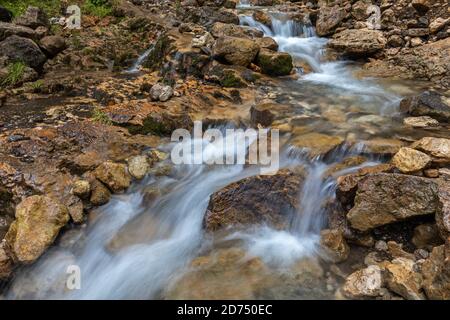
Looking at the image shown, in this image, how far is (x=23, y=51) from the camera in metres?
8.44

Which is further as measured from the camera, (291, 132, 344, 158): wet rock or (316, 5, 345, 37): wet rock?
(316, 5, 345, 37): wet rock

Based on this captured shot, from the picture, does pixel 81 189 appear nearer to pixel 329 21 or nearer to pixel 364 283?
pixel 364 283

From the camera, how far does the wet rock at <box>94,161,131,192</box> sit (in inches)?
199

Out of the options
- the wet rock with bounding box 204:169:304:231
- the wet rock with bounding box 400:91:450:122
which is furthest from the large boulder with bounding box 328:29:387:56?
the wet rock with bounding box 204:169:304:231

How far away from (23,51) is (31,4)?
4548mm

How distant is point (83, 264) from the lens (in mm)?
4293

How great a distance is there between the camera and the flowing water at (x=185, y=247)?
12.3ft

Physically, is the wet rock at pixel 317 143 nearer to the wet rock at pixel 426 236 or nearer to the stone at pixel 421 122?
the stone at pixel 421 122

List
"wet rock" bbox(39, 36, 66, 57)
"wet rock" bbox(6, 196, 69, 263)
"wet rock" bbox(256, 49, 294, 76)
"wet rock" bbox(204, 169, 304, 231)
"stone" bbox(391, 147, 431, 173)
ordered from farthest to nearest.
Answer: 1. "wet rock" bbox(39, 36, 66, 57)
2. "wet rock" bbox(256, 49, 294, 76)
3. "wet rock" bbox(204, 169, 304, 231)
4. "stone" bbox(391, 147, 431, 173)
5. "wet rock" bbox(6, 196, 69, 263)

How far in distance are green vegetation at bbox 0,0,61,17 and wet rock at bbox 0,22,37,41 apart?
2.20 m

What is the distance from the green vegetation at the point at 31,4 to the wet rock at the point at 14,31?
7.21 feet

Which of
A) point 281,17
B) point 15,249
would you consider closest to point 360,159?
point 15,249

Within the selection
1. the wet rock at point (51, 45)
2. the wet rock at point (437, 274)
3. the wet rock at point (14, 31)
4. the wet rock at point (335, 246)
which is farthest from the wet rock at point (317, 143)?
the wet rock at point (14, 31)

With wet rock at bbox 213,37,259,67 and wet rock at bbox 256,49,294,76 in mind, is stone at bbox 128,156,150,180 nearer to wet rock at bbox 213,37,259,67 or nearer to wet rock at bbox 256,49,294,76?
wet rock at bbox 213,37,259,67
